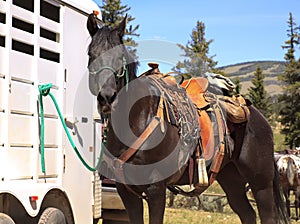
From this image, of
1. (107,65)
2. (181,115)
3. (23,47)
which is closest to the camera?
(107,65)

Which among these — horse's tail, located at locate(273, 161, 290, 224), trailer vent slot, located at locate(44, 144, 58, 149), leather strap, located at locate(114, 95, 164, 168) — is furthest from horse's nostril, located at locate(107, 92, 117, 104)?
horse's tail, located at locate(273, 161, 290, 224)

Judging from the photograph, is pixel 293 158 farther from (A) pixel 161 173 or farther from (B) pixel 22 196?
(B) pixel 22 196

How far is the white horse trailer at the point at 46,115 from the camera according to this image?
4727 mm

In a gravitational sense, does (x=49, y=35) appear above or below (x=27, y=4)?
below

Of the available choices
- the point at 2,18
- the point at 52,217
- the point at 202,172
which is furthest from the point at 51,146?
the point at 202,172

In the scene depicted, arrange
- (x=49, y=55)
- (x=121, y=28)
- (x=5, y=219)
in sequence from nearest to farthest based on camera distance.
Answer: (x=5, y=219)
(x=121, y=28)
(x=49, y=55)

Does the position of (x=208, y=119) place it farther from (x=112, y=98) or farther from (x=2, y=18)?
(x=2, y=18)

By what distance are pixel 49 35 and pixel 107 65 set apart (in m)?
1.09

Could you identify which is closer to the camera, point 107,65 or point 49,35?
point 107,65

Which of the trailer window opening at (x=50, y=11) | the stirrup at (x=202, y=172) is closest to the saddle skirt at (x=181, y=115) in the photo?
the stirrup at (x=202, y=172)

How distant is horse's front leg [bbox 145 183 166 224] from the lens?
17.1ft

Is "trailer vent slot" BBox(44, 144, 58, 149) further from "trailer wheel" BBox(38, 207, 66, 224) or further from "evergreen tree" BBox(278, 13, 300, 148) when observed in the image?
"evergreen tree" BBox(278, 13, 300, 148)

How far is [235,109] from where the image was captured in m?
6.65

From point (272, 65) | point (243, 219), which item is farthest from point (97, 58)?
point (272, 65)
